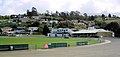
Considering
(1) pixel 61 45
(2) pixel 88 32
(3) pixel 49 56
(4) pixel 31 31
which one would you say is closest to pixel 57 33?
(2) pixel 88 32

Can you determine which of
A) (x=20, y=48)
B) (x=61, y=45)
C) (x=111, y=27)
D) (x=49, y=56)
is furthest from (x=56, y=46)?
(x=111, y=27)

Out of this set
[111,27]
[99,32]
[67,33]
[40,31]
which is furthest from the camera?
[40,31]

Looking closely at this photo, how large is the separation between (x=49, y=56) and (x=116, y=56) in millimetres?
8150

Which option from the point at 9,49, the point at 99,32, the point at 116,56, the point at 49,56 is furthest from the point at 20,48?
the point at 99,32

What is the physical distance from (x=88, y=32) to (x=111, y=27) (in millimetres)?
22286

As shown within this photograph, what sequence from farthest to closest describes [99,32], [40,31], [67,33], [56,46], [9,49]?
[40,31] < [67,33] < [99,32] < [56,46] < [9,49]

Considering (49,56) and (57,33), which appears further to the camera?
(57,33)

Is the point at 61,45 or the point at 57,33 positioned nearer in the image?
the point at 61,45

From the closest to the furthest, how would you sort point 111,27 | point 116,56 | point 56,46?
1. point 116,56
2. point 56,46
3. point 111,27

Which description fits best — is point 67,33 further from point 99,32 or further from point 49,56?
point 49,56

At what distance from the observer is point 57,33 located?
154 m

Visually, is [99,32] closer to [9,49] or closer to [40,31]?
[40,31]

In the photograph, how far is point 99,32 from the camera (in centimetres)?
14175

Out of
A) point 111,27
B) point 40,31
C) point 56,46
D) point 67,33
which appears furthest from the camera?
point 40,31
